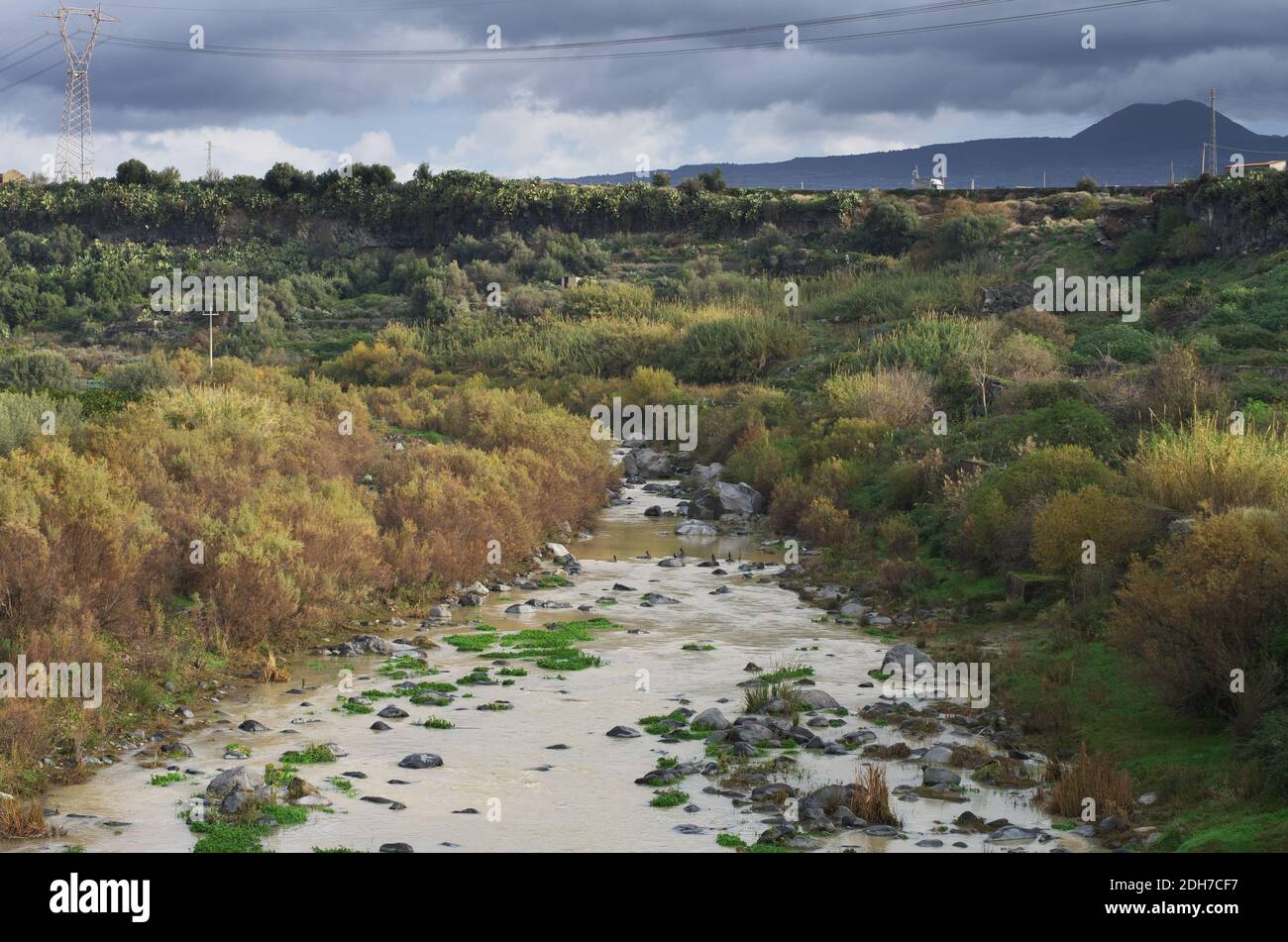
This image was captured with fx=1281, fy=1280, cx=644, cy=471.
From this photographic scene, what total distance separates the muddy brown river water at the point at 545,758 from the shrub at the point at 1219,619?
1848mm

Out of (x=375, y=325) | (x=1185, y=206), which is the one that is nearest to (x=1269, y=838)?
(x=1185, y=206)

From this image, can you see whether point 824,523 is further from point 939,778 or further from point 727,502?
point 939,778

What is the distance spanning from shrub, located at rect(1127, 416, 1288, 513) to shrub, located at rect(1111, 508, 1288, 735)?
1.94 m

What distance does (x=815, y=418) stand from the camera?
28016 millimetres

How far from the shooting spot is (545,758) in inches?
446

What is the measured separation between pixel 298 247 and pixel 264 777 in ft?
190

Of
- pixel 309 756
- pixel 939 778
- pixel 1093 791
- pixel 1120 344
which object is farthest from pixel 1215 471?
pixel 1120 344

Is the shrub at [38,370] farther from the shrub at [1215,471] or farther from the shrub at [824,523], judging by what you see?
the shrub at [1215,471]

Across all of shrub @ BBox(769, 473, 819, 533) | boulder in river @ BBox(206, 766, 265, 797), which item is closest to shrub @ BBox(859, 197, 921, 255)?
shrub @ BBox(769, 473, 819, 533)

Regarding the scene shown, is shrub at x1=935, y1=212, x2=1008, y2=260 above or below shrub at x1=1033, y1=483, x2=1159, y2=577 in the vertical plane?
above

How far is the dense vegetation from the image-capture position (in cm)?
1138

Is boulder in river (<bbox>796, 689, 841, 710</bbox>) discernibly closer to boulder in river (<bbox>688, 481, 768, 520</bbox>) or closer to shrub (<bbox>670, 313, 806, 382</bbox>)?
boulder in river (<bbox>688, 481, 768, 520</bbox>)

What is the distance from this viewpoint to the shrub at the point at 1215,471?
13.5 meters
